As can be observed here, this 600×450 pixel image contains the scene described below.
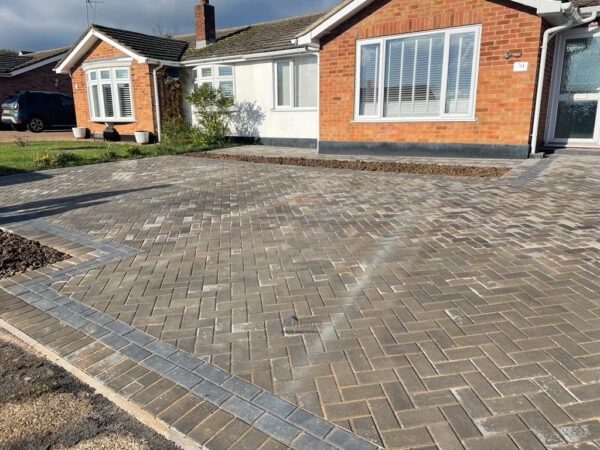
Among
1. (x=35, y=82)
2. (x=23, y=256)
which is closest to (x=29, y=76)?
(x=35, y=82)

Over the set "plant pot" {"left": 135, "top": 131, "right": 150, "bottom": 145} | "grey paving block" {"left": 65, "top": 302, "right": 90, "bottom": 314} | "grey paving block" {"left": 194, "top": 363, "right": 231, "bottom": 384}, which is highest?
"plant pot" {"left": 135, "top": 131, "right": 150, "bottom": 145}

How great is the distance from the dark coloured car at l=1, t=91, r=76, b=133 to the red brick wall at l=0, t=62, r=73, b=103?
4694mm

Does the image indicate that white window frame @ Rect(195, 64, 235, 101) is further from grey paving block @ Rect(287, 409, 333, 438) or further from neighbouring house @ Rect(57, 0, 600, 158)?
grey paving block @ Rect(287, 409, 333, 438)

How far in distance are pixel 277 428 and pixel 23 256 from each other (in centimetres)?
406

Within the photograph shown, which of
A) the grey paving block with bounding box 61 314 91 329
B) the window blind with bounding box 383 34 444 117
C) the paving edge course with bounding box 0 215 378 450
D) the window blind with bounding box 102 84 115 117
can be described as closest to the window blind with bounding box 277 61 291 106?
the window blind with bounding box 383 34 444 117

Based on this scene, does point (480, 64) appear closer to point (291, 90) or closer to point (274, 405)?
point (291, 90)

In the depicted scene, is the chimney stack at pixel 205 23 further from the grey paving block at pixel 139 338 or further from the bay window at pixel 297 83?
the grey paving block at pixel 139 338

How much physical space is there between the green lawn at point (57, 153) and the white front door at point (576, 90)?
36.4 feet

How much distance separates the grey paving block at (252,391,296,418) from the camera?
246 centimetres

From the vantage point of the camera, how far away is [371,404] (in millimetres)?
2518

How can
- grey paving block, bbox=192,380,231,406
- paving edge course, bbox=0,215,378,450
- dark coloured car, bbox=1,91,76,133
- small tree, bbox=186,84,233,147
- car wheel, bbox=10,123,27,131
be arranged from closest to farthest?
paving edge course, bbox=0,215,378,450
grey paving block, bbox=192,380,231,406
small tree, bbox=186,84,233,147
dark coloured car, bbox=1,91,76,133
car wheel, bbox=10,123,27,131

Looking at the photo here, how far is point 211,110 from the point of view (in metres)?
16.4

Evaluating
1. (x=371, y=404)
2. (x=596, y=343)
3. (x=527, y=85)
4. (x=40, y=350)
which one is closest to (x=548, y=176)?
(x=527, y=85)

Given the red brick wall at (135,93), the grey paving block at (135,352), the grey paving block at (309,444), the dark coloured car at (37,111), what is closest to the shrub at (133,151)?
the red brick wall at (135,93)
